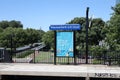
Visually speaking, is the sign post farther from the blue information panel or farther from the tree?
the tree

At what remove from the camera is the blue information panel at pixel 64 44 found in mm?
22188

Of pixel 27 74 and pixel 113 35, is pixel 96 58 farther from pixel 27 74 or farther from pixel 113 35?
pixel 27 74

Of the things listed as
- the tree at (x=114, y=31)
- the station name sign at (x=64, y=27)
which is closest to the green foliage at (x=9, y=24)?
the tree at (x=114, y=31)

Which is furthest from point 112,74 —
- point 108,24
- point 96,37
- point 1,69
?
point 96,37

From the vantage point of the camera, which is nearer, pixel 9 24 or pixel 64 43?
pixel 64 43

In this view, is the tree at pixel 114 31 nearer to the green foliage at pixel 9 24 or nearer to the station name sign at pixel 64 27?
the station name sign at pixel 64 27

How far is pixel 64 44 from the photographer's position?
22312 millimetres

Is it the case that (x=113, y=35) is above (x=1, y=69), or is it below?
above

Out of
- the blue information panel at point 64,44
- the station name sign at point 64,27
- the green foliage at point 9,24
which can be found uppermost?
the green foliage at point 9,24

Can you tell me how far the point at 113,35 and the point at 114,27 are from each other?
704 millimetres

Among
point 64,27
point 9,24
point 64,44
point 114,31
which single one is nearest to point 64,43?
point 64,44

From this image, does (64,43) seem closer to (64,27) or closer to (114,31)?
(64,27)

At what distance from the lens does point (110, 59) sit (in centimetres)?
2178

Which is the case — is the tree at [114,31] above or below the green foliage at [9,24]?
below
